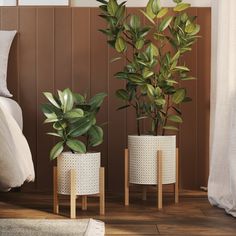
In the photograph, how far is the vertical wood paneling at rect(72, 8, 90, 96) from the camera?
133 inches

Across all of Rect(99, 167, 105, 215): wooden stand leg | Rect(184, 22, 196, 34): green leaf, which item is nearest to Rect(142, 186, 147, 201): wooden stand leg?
Rect(99, 167, 105, 215): wooden stand leg

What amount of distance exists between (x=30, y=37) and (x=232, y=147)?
158 centimetres

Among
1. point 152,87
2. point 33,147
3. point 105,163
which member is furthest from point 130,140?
point 33,147

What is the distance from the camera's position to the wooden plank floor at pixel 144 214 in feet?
7.24

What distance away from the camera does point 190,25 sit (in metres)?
2.84

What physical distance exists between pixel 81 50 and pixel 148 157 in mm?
980

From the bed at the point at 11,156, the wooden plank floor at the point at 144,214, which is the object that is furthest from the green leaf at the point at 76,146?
the wooden plank floor at the point at 144,214

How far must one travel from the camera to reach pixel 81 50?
3.38 metres

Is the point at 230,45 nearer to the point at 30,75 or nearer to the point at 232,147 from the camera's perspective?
the point at 232,147

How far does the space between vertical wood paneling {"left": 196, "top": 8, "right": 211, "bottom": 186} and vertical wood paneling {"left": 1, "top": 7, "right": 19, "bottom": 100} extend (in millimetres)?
1217

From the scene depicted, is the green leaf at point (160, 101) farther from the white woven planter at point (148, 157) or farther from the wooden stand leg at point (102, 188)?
the wooden stand leg at point (102, 188)

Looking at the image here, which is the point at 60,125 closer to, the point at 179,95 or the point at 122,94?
the point at 122,94

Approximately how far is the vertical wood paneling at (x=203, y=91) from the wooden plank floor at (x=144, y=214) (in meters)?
0.22

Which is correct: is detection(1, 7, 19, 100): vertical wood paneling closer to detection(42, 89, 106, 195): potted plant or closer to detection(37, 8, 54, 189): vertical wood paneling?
detection(37, 8, 54, 189): vertical wood paneling
